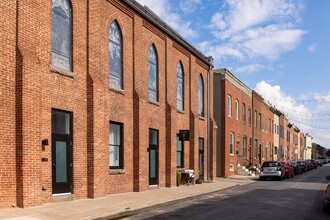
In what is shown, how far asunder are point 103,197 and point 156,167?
20.8 feet

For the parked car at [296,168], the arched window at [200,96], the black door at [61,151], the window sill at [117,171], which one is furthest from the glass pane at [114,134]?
the parked car at [296,168]

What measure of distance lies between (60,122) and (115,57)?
4970 mm

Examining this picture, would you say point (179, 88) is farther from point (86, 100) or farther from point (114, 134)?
point (86, 100)

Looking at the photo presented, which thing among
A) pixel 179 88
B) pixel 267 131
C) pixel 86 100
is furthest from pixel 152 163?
pixel 267 131

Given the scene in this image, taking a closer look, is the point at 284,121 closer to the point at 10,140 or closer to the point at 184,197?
the point at 184,197

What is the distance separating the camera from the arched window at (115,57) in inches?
733

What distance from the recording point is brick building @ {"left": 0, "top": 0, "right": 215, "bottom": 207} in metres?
12.8

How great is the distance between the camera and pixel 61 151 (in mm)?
14969

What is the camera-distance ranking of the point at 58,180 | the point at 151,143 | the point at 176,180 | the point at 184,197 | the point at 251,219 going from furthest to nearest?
the point at 176,180 < the point at 151,143 < the point at 184,197 < the point at 58,180 < the point at 251,219

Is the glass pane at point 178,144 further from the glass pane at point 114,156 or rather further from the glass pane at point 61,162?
the glass pane at point 61,162

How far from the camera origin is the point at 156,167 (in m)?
22.5

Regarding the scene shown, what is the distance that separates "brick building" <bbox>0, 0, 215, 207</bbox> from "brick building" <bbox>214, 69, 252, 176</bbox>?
1105 cm

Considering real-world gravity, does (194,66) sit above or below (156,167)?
above

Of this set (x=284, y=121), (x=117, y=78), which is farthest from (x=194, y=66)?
(x=284, y=121)
